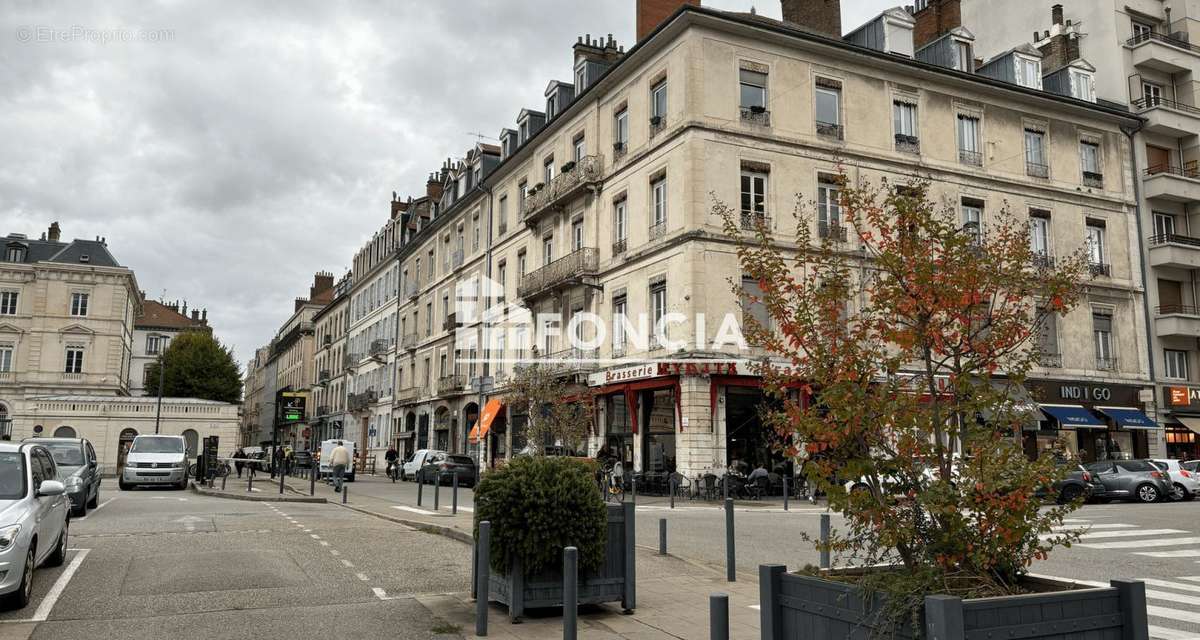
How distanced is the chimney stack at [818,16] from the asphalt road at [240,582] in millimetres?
22081

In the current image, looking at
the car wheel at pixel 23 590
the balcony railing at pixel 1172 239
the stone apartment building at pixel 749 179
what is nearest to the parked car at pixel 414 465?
the stone apartment building at pixel 749 179

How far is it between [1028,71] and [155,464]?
31.4 m

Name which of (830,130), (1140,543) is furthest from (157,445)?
(1140,543)

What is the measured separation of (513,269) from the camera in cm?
3578

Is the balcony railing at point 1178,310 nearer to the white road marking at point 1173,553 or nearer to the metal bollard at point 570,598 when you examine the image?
the white road marking at point 1173,553

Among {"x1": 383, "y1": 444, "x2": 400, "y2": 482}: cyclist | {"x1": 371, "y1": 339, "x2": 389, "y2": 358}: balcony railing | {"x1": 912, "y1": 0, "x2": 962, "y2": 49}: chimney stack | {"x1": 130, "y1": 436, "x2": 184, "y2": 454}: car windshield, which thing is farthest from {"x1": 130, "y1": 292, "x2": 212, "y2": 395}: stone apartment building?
{"x1": 912, "y1": 0, "x2": 962, "y2": 49}: chimney stack

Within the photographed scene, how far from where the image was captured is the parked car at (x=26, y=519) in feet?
23.0

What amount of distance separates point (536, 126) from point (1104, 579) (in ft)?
97.9

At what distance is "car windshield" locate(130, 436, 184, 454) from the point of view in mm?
26766

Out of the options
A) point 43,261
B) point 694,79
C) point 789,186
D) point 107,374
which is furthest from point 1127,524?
point 43,261

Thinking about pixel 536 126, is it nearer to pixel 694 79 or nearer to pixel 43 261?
pixel 694 79

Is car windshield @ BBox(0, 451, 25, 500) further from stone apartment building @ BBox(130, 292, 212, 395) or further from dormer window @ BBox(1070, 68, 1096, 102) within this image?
stone apartment building @ BBox(130, 292, 212, 395)

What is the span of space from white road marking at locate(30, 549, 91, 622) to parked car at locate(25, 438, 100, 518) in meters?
5.94

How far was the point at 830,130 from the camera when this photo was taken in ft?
87.4
